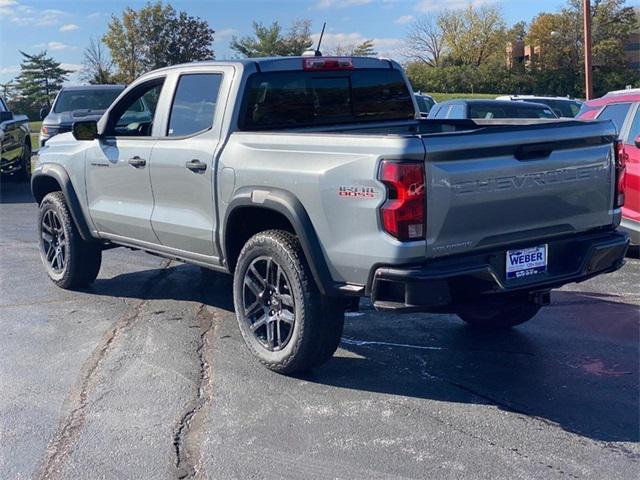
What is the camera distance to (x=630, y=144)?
8430mm

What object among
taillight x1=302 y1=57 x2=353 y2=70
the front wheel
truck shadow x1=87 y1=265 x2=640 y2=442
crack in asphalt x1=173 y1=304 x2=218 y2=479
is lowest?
truck shadow x1=87 y1=265 x2=640 y2=442

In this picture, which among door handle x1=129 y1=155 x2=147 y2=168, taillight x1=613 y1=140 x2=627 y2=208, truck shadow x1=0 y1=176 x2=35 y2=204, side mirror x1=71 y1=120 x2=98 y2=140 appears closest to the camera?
taillight x1=613 y1=140 x2=627 y2=208

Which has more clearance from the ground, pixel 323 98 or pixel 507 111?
pixel 323 98

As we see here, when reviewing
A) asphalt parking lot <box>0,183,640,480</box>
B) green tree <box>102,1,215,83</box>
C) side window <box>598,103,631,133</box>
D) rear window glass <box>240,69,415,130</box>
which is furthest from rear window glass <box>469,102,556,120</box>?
green tree <box>102,1,215,83</box>

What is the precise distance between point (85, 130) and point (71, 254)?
48.5 inches

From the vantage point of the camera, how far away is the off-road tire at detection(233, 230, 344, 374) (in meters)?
5.02

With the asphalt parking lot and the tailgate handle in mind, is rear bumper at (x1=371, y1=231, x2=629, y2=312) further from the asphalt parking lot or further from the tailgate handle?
the asphalt parking lot

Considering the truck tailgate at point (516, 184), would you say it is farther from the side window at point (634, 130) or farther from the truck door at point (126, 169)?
the side window at point (634, 130)

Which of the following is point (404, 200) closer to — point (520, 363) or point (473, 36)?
point (520, 363)

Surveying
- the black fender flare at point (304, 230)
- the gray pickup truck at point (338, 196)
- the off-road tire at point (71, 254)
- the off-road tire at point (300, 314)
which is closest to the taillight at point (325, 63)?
the gray pickup truck at point (338, 196)

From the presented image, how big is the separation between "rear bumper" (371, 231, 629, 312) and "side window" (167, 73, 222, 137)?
81.3 inches

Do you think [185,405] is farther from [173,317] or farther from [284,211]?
[173,317]

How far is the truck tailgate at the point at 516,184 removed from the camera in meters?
4.48

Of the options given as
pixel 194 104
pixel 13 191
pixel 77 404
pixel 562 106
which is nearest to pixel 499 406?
pixel 77 404
